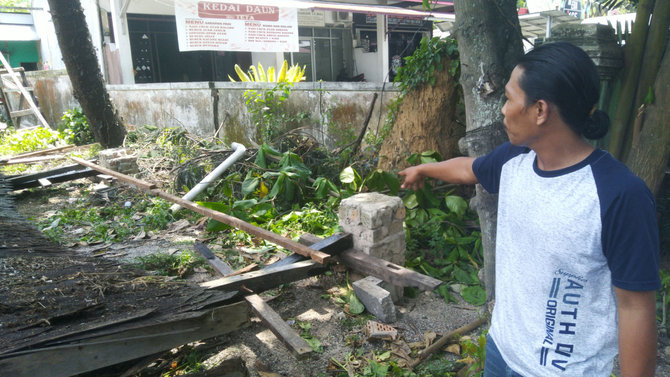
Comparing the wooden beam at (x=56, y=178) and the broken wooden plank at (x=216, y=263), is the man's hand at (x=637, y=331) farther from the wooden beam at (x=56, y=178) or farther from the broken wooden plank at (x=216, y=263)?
the wooden beam at (x=56, y=178)

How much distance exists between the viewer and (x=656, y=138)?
3.27 metres

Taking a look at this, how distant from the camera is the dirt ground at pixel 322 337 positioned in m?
2.86

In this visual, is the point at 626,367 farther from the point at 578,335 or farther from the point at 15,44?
the point at 15,44

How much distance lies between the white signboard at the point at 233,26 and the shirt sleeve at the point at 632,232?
947 cm

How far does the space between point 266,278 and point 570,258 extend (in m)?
2.31

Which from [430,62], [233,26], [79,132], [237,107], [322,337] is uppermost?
[233,26]

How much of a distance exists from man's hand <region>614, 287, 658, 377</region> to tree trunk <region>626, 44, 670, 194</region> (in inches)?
98.7

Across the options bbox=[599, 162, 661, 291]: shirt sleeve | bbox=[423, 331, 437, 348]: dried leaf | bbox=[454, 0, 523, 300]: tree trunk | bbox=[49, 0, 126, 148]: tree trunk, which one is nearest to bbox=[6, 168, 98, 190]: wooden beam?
bbox=[49, 0, 126, 148]: tree trunk

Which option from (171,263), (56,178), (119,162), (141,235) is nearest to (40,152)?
(56,178)

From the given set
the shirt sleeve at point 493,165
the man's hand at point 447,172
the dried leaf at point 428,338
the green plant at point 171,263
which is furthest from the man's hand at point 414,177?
the green plant at point 171,263

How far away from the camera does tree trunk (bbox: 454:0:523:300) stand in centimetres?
256

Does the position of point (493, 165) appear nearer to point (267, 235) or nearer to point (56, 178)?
point (267, 235)

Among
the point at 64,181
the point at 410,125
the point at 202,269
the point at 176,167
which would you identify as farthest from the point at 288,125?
the point at 64,181

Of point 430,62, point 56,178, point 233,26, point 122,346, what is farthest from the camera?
point 233,26
